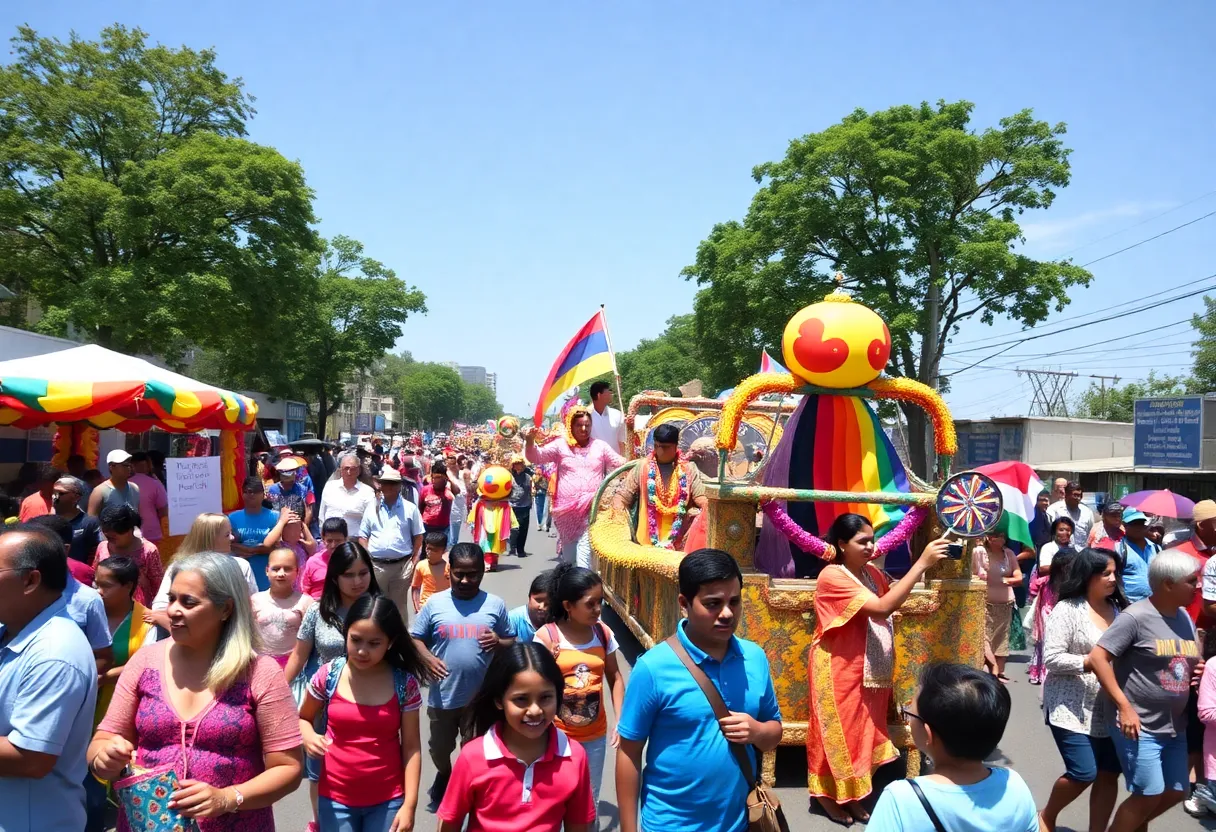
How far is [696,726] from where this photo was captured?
110 inches

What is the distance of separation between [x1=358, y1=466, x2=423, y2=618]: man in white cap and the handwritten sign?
209 centimetres

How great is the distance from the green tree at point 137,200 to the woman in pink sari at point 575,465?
18.1m

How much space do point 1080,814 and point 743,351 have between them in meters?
28.2

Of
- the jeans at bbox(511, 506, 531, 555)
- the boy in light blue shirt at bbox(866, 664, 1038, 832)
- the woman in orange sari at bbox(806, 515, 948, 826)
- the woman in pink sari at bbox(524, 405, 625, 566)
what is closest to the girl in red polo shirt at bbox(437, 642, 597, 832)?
the boy in light blue shirt at bbox(866, 664, 1038, 832)

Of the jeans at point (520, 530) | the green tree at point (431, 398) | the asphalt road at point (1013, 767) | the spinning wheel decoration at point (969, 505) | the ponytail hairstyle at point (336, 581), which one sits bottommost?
the asphalt road at point (1013, 767)

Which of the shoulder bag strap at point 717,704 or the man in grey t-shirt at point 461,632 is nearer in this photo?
the shoulder bag strap at point 717,704

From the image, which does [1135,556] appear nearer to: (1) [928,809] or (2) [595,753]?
(2) [595,753]

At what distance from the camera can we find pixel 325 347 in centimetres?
4562

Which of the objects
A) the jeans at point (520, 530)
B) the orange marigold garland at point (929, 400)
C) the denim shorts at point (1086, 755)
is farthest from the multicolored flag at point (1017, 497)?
the jeans at point (520, 530)

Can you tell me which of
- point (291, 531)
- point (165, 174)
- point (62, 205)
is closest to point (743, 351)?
point (165, 174)

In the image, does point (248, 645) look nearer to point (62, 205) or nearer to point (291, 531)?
point (291, 531)

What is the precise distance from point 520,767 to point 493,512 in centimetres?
1092

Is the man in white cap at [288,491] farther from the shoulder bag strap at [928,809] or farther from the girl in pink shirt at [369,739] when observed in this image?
the shoulder bag strap at [928,809]

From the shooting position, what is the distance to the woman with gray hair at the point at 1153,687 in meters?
3.89
